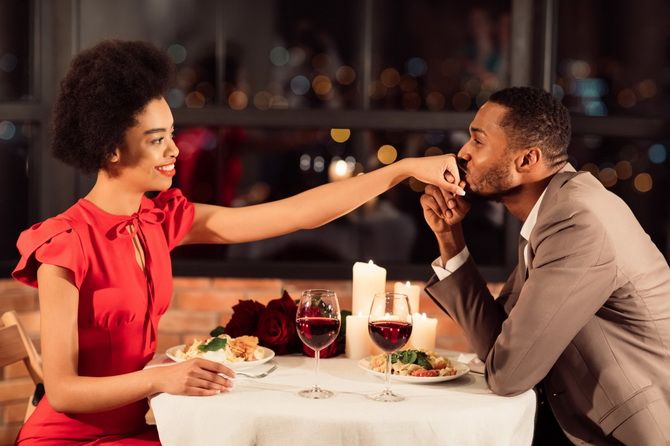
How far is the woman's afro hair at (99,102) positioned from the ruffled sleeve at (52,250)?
203 mm

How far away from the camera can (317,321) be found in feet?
5.80

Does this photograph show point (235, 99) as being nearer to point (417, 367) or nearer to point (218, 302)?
point (218, 302)

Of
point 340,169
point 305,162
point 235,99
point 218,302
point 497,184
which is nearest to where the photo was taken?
point 497,184

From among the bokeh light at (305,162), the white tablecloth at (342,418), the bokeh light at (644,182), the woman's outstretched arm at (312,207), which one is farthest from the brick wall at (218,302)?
the bokeh light at (305,162)

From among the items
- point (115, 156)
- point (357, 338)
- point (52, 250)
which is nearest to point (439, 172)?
point (357, 338)

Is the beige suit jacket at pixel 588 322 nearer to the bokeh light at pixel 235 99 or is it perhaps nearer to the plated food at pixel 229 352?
the plated food at pixel 229 352

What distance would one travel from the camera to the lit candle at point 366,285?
85.2 inches

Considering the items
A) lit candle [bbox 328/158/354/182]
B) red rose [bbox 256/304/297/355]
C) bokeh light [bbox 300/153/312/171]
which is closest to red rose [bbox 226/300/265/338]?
red rose [bbox 256/304/297/355]

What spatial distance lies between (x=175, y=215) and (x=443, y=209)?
71 cm

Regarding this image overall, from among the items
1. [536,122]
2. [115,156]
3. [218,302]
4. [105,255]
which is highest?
[536,122]

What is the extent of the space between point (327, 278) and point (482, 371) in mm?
1505

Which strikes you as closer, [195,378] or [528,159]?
[195,378]

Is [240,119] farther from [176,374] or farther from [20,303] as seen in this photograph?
[176,374]

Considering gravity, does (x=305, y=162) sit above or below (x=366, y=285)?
above
